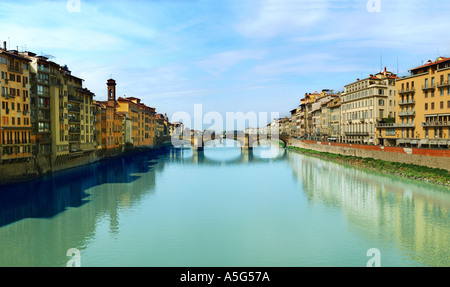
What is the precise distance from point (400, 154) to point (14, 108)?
44.9 m

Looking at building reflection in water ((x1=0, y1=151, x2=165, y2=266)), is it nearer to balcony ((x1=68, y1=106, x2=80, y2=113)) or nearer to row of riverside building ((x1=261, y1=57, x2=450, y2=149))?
balcony ((x1=68, y1=106, x2=80, y2=113))

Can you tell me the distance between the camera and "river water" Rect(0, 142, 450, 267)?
51.5ft

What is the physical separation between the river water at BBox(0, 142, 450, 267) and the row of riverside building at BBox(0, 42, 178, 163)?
5.05m

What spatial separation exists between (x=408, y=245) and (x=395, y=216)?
240 inches

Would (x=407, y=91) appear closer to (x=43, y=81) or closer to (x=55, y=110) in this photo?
(x=55, y=110)

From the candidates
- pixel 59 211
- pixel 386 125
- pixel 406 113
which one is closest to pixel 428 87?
pixel 406 113

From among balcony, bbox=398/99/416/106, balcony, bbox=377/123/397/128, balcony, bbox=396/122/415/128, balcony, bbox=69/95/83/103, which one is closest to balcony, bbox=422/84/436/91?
balcony, bbox=398/99/416/106

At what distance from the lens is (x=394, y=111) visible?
56.7 meters

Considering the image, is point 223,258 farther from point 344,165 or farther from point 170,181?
point 344,165

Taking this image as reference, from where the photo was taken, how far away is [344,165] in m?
52.4

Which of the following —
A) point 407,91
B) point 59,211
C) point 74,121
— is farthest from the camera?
point 74,121

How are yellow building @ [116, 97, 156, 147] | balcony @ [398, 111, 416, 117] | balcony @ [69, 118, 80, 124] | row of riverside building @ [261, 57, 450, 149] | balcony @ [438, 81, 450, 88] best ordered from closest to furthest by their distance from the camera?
balcony @ [438, 81, 450, 88] → row of riverside building @ [261, 57, 450, 149] → balcony @ [398, 111, 416, 117] → balcony @ [69, 118, 80, 124] → yellow building @ [116, 97, 156, 147]

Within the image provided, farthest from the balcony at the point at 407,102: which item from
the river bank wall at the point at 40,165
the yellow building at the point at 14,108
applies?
the yellow building at the point at 14,108
